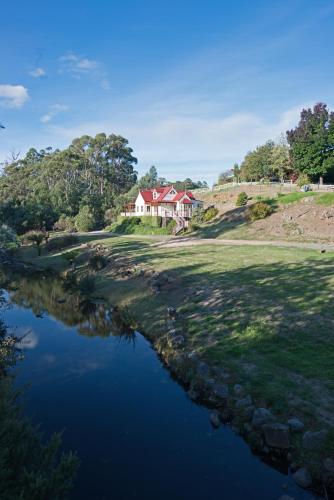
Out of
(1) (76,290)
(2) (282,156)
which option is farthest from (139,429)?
(2) (282,156)

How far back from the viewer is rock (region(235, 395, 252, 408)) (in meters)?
9.02

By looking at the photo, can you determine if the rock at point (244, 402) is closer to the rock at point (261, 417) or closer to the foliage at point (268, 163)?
the rock at point (261, 417)

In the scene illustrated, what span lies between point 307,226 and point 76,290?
2529 cm

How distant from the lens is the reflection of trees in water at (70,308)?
683 inches

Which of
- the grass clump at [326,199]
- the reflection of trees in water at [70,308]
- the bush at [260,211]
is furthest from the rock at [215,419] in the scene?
the grass clump at [326,199]

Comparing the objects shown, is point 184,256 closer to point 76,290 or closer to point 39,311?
point 76,290

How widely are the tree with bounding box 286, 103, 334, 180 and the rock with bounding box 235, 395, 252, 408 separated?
47704 mm

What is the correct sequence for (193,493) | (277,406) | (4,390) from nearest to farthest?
(4,390) < (193,493) < (277,406)

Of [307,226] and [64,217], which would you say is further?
[64,217]

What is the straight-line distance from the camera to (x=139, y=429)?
905 cm

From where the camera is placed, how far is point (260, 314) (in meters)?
14.4

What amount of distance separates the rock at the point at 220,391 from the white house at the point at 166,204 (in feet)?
152

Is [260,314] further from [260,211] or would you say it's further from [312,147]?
[312,147]

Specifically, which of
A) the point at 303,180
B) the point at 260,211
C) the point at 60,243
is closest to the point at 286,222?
the point at 260,211
